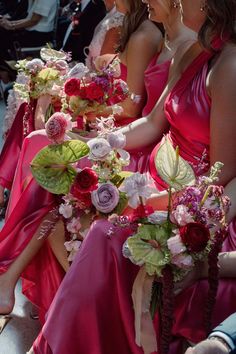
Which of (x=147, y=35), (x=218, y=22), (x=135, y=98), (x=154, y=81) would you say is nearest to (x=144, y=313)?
(x=218, y=22)

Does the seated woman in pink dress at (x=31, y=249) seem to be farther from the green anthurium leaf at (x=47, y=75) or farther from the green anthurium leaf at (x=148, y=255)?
the green anthurium leaf at (x=148, y=255)

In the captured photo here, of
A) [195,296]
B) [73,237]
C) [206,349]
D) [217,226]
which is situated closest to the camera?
[206,349]

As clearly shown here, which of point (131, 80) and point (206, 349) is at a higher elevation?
point (206, 349)

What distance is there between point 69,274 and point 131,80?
1430mm

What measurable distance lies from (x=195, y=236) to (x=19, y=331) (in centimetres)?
141

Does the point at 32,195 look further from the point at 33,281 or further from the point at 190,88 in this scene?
the point at 190,88

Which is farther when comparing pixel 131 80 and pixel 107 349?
pixel 131 80

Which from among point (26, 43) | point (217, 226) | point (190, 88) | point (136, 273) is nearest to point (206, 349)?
point (217, 226)

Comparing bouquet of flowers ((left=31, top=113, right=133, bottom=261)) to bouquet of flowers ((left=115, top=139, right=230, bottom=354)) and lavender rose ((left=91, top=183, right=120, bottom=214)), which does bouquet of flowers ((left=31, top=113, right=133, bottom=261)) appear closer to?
lavender rose ((left=91, top=183, right=120, bottom=214))

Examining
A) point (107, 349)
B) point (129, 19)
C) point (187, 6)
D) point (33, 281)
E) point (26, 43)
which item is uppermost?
point (187, 6)

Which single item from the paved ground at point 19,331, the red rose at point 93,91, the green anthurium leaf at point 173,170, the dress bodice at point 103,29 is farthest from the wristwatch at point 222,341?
the dress bodice at point 103,29

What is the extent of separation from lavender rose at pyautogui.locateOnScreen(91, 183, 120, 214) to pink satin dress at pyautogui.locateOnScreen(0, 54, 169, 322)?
530mm

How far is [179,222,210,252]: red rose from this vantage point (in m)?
1.87

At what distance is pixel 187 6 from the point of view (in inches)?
98.7
